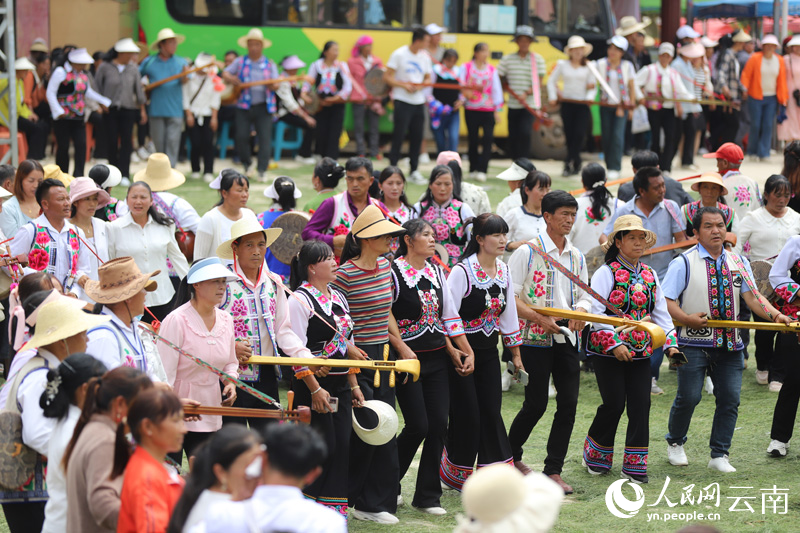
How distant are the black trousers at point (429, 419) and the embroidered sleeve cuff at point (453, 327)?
108mm

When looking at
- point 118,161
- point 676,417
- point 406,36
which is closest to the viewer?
point 676,417

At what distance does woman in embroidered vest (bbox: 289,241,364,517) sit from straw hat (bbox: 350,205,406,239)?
0.31 meters

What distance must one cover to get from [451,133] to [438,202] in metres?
8.19

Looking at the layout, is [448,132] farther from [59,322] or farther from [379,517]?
[59,322]

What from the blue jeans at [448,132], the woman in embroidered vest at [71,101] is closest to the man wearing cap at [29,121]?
the woman in embroidered vest at [71,101]

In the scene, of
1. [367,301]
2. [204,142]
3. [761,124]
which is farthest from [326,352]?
[761,124]

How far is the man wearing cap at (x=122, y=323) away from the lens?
483 cm

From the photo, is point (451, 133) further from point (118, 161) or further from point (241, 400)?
point (241, 400)

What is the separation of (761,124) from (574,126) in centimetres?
380

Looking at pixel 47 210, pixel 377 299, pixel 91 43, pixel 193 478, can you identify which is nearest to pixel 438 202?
pixel 377 299

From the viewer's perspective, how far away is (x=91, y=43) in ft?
57.6

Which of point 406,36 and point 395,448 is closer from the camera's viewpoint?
point 395,448

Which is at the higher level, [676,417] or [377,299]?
[377,299]

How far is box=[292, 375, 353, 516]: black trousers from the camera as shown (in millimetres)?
5766
